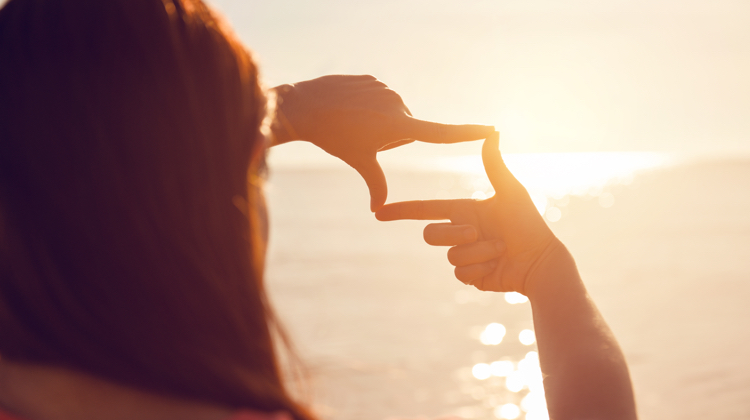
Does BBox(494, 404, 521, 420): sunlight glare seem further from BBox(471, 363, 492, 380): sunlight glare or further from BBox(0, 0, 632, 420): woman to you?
BBox(0, 0, 632, 420): woman

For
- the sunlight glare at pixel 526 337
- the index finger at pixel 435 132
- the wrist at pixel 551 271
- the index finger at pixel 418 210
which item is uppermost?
the sunlight glare at pixel 526 337

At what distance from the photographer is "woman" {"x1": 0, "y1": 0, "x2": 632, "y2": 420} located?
0.90 m

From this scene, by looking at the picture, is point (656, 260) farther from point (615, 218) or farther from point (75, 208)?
point (75, 208)

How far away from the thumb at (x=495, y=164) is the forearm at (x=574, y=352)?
26cm

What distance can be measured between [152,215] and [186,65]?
26cm

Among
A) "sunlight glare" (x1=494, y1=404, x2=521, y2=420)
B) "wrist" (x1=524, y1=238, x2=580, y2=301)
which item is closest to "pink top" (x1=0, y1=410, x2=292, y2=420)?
"wrist" (x1=524, y1=238, x2=580, y2=301)

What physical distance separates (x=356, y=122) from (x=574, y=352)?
0.86 m

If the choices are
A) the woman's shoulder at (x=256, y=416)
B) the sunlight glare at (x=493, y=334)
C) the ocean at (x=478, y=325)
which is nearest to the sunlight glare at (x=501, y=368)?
the ocean at (x=478, y=325)

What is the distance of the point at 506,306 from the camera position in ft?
35.1

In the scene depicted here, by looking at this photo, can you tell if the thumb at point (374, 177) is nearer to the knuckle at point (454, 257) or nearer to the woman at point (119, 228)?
the knuckle at point (454, 257)

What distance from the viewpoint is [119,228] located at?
0.91 m

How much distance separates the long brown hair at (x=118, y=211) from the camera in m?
0.90

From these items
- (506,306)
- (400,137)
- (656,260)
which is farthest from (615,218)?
(400,137)

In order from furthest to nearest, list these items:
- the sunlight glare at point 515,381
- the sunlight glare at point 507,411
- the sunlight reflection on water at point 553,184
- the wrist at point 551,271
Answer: the sunlight reflection on water at point 553,184
the sunlight glare at point 515,381
the sunlight glare at point 507,411
the wrist at point 551,271
